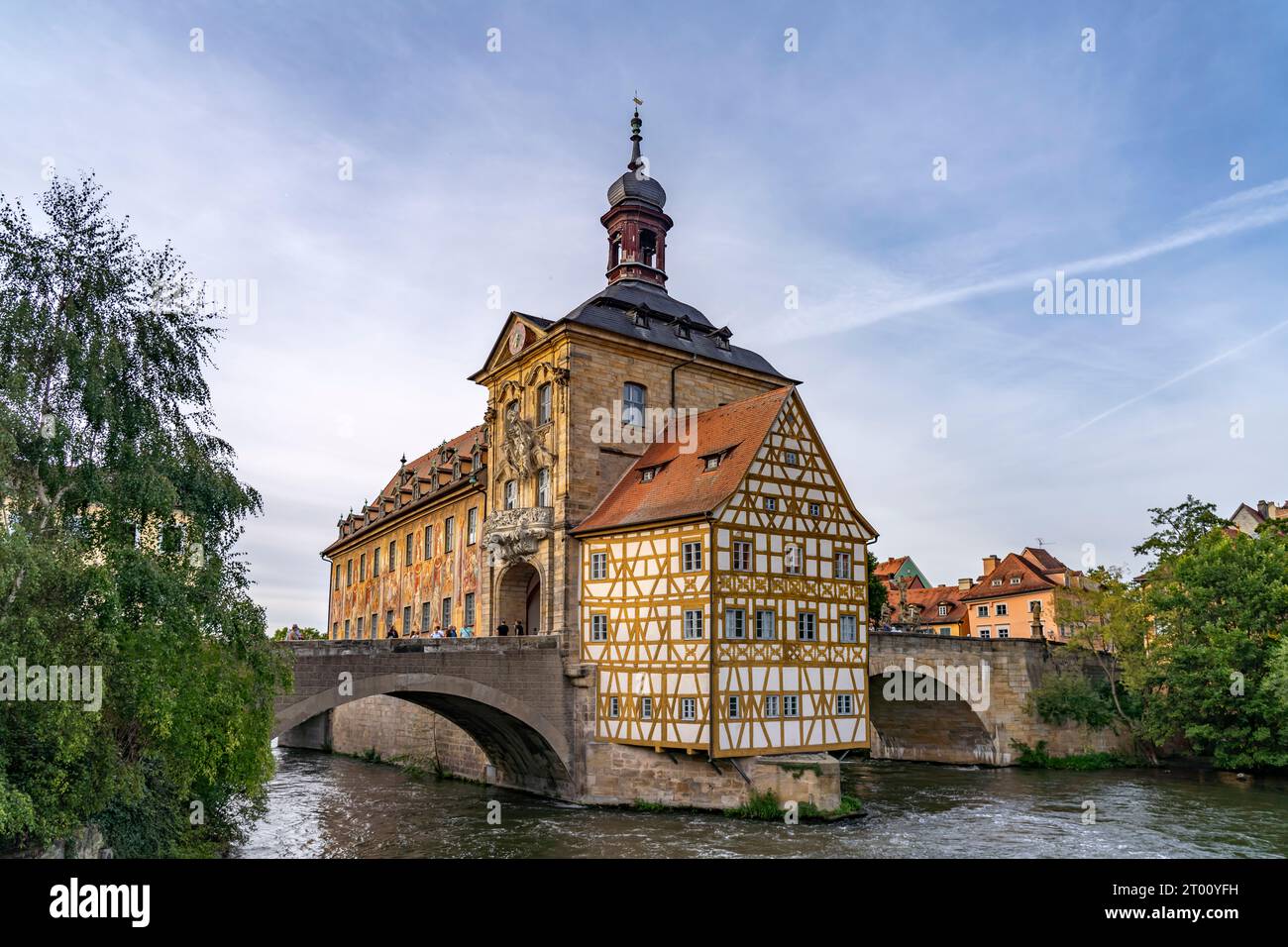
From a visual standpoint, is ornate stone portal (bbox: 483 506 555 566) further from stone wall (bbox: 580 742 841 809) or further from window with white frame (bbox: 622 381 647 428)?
stone wall (bbox: 580 742 841 809)

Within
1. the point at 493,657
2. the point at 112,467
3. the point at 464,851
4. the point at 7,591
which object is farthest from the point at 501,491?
the point at 7,591

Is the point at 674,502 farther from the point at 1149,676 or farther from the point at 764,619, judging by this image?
the point at 1149,676

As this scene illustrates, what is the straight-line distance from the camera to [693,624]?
2558 cm

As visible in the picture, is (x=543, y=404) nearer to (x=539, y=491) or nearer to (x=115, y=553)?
(x=539, y=491)

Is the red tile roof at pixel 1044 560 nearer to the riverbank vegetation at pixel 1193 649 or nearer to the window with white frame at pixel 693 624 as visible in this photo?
the riverbank vegetation at pixel 1193 649

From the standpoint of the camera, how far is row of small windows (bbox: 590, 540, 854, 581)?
25.7 m

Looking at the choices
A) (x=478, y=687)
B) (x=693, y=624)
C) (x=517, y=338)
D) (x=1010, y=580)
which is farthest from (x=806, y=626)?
(x=1010, y=580)

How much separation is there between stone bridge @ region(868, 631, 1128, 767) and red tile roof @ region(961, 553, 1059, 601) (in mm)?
19731

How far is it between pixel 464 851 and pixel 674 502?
10.4m

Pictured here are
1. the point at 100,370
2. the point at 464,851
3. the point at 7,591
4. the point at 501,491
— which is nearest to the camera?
the point at 7,591

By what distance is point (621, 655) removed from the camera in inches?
1077

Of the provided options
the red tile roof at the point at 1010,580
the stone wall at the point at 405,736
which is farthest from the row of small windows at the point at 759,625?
the red tile roof at the point at 1010,580

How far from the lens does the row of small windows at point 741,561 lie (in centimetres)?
2566

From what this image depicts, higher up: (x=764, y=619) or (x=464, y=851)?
(x=764, y=619)
